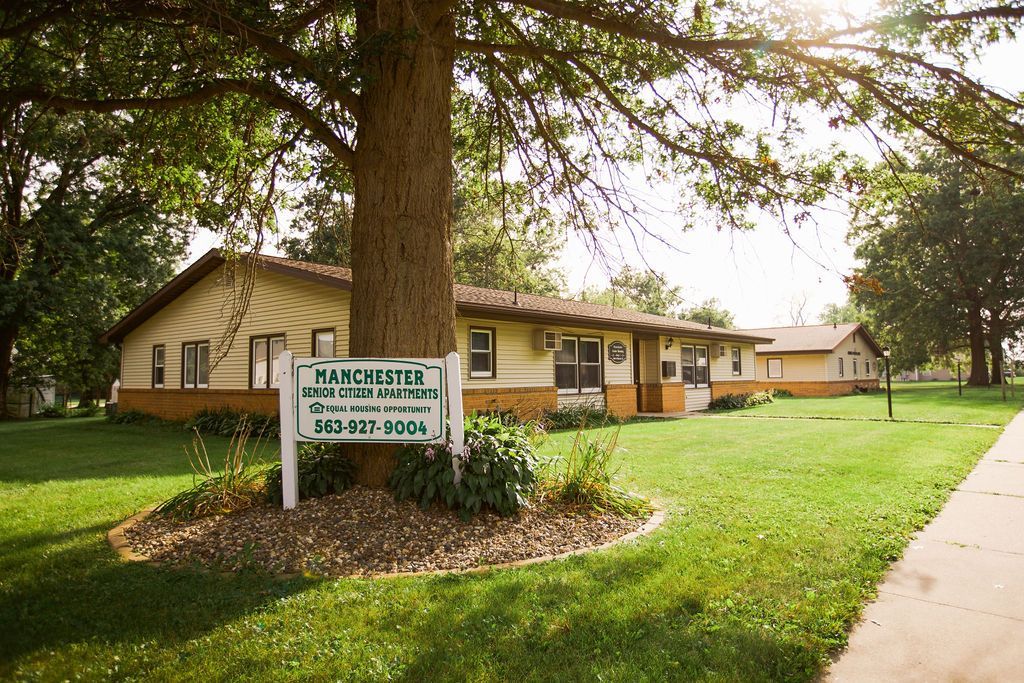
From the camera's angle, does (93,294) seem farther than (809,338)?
No

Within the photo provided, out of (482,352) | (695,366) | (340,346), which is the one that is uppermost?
(340,346)

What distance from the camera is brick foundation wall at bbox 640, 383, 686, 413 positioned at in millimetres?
18781

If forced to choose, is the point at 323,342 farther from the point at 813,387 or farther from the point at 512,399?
the point at 813,387

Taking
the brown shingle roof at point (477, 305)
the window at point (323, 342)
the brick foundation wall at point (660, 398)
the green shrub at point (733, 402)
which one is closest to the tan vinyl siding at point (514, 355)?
the brown shingle roof at point (477, 305)

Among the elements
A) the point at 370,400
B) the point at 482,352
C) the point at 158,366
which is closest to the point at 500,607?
the point at 370,400

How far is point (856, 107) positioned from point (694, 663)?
215 inches

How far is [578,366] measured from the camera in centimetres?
1642

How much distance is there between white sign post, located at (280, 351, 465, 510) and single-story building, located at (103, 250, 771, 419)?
21.7 feet

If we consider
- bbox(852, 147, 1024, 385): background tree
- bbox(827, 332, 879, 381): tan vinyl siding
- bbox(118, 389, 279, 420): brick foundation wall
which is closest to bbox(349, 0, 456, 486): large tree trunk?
bbox(118, 389, 279, 420): brick foundation wall

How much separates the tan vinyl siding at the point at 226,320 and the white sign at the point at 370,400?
699 cm

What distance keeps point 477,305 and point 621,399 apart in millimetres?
7059

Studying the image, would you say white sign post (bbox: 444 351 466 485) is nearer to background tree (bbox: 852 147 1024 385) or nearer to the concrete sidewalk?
the concrete sidewalk

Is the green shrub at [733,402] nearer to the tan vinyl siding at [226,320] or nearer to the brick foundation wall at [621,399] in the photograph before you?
the brick foundation wall at [621,399]

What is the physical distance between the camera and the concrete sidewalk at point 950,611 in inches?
103
